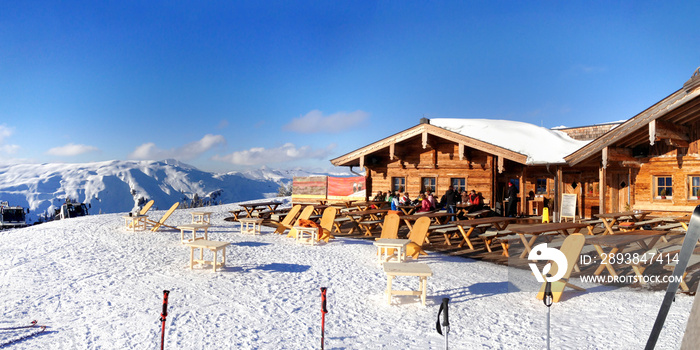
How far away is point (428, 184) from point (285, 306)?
12865 millimetres

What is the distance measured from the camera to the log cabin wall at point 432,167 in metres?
16.3

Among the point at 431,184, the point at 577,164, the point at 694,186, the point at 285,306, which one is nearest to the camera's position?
the point at 285,306

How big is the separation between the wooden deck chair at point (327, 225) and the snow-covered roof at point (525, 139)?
7.48 meters

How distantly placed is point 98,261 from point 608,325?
8.34 meters

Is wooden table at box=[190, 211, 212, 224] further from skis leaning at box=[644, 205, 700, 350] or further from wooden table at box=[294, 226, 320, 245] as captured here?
skis leaning at box=[644, 205, 700, 350]

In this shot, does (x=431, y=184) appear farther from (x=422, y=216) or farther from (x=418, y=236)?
(x=418, y=236)

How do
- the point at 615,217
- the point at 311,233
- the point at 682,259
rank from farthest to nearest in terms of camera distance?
the point at 311,233 → the point at 615,217 → the point at 682,259

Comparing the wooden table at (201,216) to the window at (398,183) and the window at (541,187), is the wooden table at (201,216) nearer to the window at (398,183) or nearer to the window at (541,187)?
the window at (398,183)

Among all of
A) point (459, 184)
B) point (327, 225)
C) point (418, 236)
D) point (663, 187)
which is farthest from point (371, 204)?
point (663, 187)

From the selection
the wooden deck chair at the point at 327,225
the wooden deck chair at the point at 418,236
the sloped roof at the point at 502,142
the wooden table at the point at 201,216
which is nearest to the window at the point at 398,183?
the sloped roof at the point at 502,142

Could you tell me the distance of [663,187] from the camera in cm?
1288

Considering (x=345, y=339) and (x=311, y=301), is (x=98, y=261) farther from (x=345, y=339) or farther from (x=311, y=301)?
(x=345, y=339)

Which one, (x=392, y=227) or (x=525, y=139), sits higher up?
(x=525, y=139)

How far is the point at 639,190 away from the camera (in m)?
13.2
